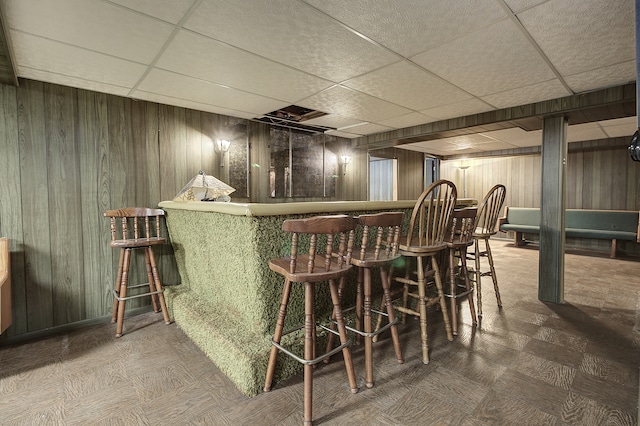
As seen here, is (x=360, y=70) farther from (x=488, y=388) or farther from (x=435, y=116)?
(x=488, y=388)

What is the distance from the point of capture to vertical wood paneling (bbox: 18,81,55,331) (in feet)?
8.50

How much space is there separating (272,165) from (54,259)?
8.49ft

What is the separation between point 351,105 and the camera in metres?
3.54

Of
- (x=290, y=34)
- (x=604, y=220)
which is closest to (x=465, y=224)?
Result: (x=290, y=34)

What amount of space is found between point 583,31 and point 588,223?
574 cm

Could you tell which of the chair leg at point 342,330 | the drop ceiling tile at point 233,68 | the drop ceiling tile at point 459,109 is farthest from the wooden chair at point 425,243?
the drop ceiling tile at point 459,109

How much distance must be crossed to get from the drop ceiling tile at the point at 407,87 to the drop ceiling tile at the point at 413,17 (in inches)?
17.2

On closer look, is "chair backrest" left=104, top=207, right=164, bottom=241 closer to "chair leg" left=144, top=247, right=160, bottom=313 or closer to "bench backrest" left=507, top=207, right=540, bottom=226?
"chair leg" left=144, top=247, right=160, bottom=313

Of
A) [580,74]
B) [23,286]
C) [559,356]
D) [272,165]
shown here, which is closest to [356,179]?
[272,165]

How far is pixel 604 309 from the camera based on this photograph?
3.04 m

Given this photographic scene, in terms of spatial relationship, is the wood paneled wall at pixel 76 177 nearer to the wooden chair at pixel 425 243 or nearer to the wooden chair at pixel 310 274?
the wooden chair at pixel 310 274

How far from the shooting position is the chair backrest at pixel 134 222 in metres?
2.80

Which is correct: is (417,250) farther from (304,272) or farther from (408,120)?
(408,120)

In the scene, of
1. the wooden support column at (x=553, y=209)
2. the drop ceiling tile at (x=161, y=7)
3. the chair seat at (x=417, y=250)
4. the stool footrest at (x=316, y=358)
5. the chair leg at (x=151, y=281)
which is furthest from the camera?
the wooden support column at (x=553, y=209)
